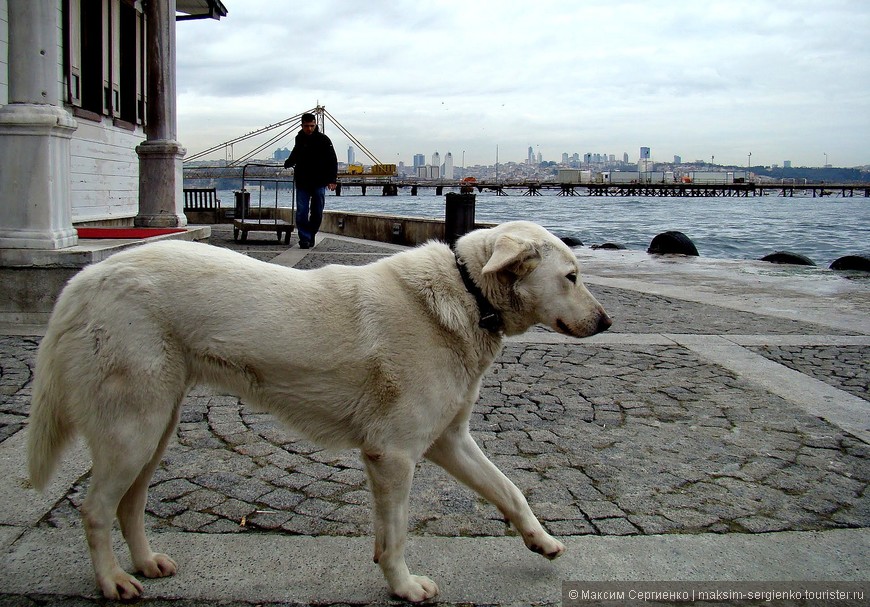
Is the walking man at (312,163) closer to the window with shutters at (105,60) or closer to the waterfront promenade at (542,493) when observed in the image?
the window with shutters at (105,60)

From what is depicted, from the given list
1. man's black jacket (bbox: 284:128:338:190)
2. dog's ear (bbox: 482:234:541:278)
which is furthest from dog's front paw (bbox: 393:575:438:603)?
man's black jacket (bbox: 284:128:338:190)

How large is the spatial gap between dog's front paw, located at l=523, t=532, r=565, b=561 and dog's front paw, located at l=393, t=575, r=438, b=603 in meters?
0.45

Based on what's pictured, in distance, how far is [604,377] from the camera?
5.58 meters

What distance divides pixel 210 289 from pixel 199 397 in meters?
2.55

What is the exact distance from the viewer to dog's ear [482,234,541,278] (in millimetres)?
2695

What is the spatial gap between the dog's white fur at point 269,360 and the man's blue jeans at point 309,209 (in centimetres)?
1093

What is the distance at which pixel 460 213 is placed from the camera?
487 inches

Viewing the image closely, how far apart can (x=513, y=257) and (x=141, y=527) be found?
178 cm

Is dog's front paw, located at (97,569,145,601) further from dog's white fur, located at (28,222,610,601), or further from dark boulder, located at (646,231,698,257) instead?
dark boulder, located at (646,231,698,257)

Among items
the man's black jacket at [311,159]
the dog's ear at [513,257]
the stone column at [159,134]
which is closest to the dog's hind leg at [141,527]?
the dog's ear at [513,257]

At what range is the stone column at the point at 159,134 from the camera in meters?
10.5

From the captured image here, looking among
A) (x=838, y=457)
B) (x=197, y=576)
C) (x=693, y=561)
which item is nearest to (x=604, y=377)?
(x=838, y=457)

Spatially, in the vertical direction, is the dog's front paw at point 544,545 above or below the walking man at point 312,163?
below

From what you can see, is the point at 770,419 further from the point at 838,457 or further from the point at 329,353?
the point at 329,353
